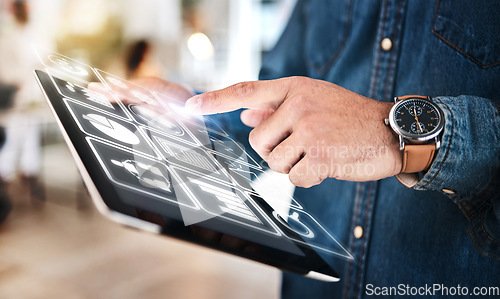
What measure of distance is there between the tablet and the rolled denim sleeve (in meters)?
0.16

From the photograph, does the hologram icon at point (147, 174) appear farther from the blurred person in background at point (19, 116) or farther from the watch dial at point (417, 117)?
the blurred person in background at point (19, 116)

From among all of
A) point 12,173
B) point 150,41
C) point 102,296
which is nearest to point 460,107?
point 102,296

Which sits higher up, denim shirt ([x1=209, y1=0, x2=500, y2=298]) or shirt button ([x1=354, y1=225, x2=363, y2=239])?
denim shirt ([x1=209, y1=0, x2=500, y2=298])

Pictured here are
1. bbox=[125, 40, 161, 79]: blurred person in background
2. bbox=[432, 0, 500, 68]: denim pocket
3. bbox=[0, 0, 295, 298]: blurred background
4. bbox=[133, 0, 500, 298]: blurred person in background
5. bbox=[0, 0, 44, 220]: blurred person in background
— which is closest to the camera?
bbox=[133, 0, 500, 298]: blurred person in background

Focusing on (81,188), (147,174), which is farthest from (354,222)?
(81,188)

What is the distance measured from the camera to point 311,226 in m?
0.38

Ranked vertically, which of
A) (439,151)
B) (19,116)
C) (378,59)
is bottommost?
(19,116)

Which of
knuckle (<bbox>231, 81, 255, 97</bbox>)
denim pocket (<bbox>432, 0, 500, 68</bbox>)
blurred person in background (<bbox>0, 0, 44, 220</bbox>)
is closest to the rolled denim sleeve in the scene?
denim pocket (<bbox>432, 0, 500, 68</bbox>)

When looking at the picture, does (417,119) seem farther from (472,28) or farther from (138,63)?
(138,63)

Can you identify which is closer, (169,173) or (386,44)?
(169,173)

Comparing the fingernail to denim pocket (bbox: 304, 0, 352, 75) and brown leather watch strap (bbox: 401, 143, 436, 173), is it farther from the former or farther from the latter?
denim pocket (bbox: 304, 0, 352, 75)

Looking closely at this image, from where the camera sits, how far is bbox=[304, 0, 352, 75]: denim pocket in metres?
0.66

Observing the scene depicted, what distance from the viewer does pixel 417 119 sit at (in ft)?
1.27

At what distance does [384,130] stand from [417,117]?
41 mm
